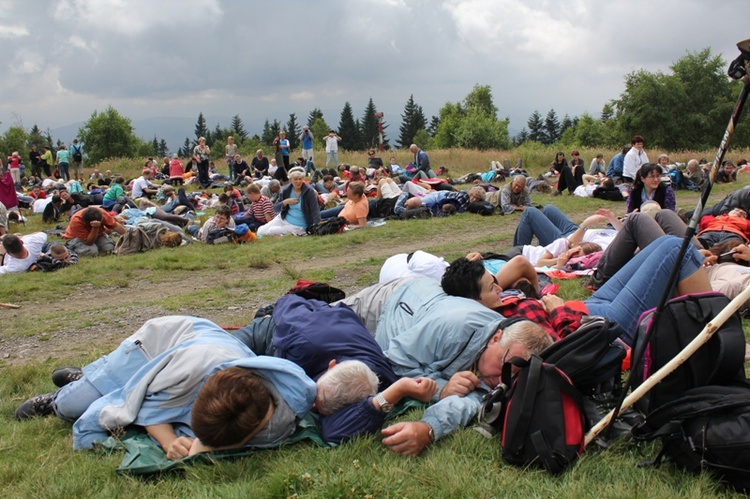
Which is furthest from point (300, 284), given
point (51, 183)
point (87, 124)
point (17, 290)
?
point (87, 124)

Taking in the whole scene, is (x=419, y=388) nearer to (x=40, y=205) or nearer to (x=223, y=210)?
(x=223, y=210)

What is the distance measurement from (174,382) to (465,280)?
2015mm

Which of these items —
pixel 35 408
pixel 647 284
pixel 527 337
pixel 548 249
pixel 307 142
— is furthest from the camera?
pixel 307 142

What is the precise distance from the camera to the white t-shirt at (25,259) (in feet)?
30.5

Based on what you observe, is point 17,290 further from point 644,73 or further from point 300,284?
point 644,73

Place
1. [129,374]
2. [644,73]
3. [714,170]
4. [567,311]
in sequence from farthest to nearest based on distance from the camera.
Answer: [644,73] < [567,311] < [129,374] < [714,170]

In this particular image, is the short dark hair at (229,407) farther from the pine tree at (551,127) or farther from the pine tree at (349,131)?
the pine tree at (551,127)

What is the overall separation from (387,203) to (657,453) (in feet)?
34.8

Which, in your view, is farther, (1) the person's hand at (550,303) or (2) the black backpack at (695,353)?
(1) the person's hand at (550,303)

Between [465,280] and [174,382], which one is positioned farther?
[465,280]

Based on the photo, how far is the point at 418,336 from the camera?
351 cm

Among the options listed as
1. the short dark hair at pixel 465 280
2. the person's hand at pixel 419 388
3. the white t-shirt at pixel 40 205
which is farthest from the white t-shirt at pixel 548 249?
the white t-shirt at pixel 40 205

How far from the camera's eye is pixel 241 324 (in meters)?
5.88

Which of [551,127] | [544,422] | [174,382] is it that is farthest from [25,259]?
[551,127]
